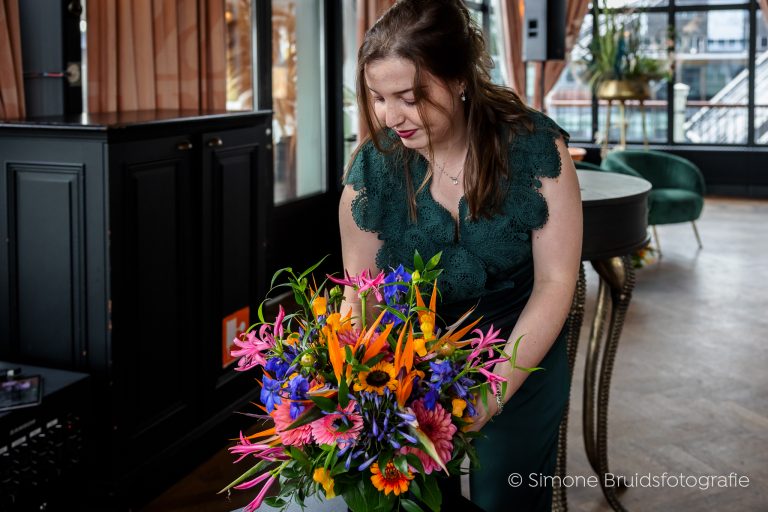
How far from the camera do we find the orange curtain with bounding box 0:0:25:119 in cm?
328

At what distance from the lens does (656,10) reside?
10398 millimetres

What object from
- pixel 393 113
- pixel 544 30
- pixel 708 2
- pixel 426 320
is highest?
pixel 708 2

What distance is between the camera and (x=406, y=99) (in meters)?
1.52

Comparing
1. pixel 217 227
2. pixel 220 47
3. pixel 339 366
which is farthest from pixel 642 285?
pixel 339 366

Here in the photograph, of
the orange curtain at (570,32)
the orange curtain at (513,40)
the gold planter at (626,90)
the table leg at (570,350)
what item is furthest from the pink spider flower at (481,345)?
the orange curtain at (570,32)

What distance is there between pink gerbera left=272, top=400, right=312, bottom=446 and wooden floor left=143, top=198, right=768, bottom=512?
6.42 ft

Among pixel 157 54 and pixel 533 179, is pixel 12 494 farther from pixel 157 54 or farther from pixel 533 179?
pixel 157 54

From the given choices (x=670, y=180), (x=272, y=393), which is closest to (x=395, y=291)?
(x=272, y=393)

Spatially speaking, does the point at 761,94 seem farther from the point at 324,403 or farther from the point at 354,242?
the point at 324,403

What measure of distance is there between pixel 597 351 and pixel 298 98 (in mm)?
3550

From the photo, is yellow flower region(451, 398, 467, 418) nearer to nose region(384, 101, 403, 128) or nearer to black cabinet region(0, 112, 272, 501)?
nose region(384, 101, 403, 128)

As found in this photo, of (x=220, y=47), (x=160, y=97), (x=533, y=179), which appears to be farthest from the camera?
(x=220, y=47)

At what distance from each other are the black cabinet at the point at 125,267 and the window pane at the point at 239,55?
1.88 meters

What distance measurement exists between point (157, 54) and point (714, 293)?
Answer: 12.3 ft
